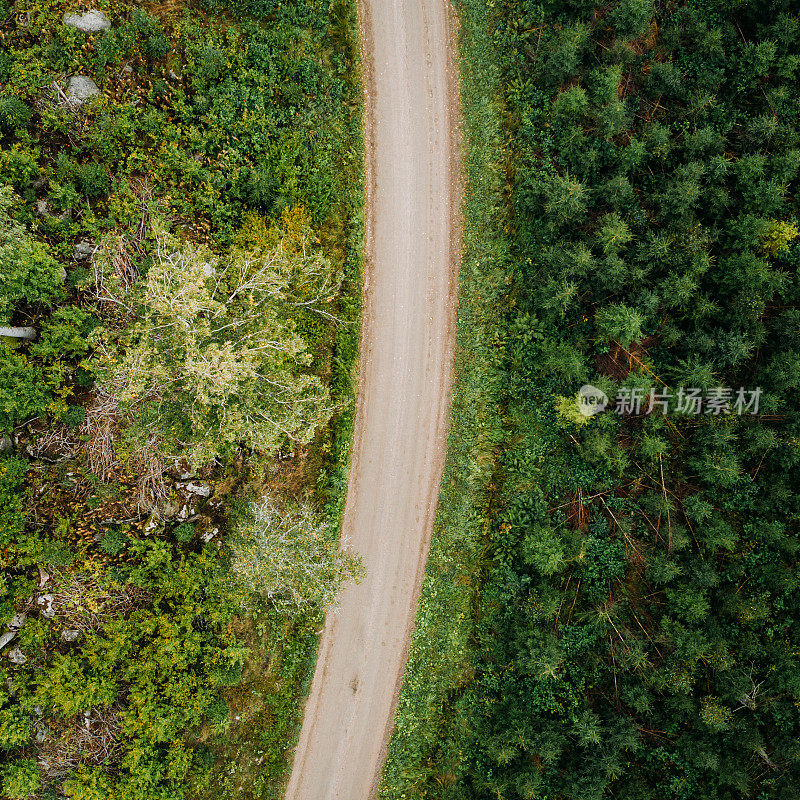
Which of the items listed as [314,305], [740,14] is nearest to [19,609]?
[314,305]

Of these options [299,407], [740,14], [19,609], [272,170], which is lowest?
[19,609]

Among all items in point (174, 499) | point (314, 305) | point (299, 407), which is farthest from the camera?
point (314, 305)

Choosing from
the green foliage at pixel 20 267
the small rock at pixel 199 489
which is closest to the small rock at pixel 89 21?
the green foliage at pixel 20 267

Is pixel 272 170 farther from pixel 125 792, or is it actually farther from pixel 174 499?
pixel 125 792

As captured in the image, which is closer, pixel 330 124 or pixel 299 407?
pixel 299 407

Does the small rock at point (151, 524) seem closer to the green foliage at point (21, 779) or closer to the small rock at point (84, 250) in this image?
the green foliage at point (21, 779)
